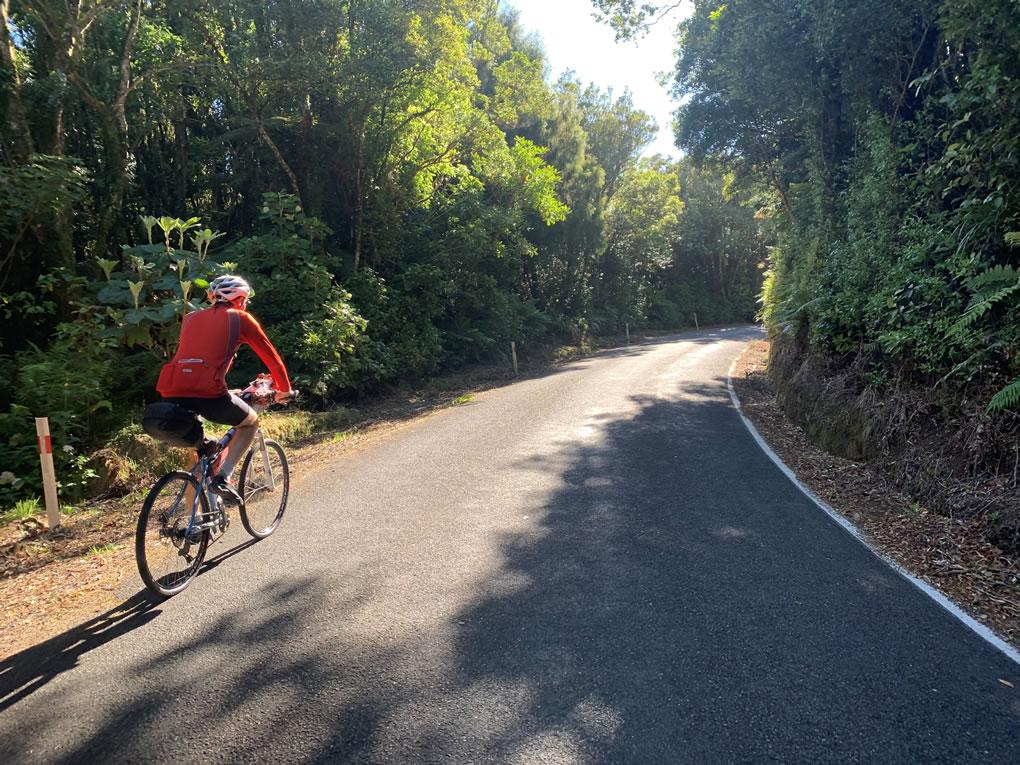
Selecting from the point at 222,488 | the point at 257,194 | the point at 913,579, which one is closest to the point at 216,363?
the point at 222,488

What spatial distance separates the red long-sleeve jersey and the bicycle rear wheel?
0.64 metres

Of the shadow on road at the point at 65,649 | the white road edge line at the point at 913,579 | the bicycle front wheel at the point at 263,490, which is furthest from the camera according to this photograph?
the bicycle front wheel at the point at 263,490

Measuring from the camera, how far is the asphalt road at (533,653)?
2.74 metres

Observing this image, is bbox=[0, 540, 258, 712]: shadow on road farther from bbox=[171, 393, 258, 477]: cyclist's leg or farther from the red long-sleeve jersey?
the red long-sleeve jersey

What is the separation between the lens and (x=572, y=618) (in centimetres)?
379

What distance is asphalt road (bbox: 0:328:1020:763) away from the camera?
2.74 m

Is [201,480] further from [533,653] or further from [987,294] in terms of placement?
[987,294]

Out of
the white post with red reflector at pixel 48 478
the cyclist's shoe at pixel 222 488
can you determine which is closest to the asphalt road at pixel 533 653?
the cyclist's shoe at pixel 222 488

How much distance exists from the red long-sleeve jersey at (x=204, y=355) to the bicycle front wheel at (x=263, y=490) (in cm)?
122

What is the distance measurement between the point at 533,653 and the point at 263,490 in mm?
3636

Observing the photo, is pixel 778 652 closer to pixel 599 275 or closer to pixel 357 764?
pixel 357 764

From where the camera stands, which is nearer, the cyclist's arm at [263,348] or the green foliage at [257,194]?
the cyclist's arm at [263,348]

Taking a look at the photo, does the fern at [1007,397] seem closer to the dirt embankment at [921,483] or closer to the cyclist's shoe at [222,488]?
the dirt embankment at [921,483]

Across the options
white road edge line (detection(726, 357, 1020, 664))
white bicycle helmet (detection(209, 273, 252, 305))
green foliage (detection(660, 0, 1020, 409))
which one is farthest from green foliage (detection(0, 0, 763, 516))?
white road edge line (detection(726, 357, 1020, 664))
